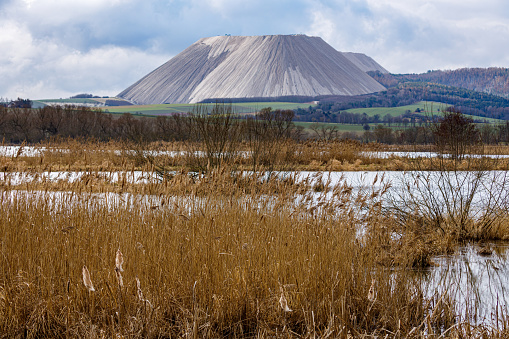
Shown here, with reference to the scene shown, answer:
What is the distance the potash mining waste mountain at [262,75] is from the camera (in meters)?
170

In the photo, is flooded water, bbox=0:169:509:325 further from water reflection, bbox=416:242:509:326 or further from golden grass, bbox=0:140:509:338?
golden grass, bbox=0:140:509:338

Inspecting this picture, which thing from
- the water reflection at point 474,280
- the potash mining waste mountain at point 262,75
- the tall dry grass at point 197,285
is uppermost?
the potash mining waste mountain at point 262,75

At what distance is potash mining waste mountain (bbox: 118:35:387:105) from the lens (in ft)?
557

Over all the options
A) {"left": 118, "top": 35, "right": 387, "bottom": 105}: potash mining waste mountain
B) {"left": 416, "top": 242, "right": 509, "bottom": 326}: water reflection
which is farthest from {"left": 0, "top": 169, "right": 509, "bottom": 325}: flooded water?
{"left": 118, "top": 35, "right": 387, "bottom": 105}: potash mining waste mountain

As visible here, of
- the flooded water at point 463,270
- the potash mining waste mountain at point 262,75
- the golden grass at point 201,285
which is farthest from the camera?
the potash mining waste mountain at point 262,75

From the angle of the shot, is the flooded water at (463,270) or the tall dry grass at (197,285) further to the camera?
the flooded water at (463,270)

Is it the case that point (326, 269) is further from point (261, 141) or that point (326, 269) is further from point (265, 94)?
point (265, 94)

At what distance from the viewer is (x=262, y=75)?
175 meters

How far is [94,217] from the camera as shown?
4.56 meters

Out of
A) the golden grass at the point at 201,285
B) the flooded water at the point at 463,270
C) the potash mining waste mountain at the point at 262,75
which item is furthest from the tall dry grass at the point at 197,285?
the potash mining waste mountain at the point at 262,75

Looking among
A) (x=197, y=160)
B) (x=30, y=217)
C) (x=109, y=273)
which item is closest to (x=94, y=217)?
(x=30, y=217)

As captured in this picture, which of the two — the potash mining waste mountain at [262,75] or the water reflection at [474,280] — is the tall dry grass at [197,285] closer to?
the water reflection at [474,280]

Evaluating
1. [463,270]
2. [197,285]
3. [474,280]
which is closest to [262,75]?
[463,270]

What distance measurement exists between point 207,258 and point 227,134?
655 cm
